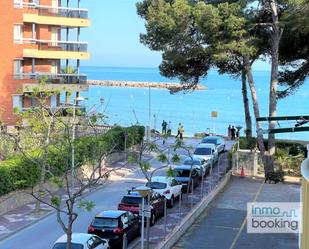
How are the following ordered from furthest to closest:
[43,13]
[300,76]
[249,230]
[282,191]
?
[43,13] → [300,76] → [282,191] → [249,230]

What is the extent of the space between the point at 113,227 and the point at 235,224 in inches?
261

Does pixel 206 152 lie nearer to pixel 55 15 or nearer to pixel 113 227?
pixel 113 227

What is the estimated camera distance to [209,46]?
34219 millimetres

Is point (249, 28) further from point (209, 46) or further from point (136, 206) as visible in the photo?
point (136, 206)

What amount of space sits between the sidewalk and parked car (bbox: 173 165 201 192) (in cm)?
164

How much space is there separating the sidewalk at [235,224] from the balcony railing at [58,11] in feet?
77.4

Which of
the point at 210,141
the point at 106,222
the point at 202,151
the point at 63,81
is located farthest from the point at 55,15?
the point at 106,222

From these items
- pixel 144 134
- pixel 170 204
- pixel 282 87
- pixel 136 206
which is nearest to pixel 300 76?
pixel 282 87

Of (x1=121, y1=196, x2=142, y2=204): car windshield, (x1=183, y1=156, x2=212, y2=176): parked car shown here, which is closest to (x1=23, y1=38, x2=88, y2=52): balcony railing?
(x1=183, y1=156, x2=212, y2=176): parked car

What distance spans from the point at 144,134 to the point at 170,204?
60.2 feet

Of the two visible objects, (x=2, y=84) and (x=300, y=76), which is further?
(x=2, y=84)

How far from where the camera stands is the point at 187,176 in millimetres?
31625

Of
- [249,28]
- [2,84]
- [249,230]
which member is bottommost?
[249,230]

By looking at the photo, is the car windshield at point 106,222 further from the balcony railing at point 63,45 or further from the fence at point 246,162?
the balcony railing at point 63,45
